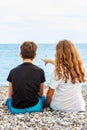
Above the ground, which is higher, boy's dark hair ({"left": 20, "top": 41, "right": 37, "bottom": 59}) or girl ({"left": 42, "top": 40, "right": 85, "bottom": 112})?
boy's dark hair ({"left": 20, "top": 41, "right": 37, "bottom": 59})

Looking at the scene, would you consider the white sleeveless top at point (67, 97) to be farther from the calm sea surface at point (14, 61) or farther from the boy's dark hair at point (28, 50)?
the calm sea surface at point (14, 61)

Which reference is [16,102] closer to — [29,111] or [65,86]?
[29,111]

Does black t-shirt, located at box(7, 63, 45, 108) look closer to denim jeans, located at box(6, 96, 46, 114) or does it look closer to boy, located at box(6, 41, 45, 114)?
boy, located at box(6, 41, 45, 114)

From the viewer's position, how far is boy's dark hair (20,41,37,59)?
7.87 m

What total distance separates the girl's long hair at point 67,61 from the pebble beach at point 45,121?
683 millimetres

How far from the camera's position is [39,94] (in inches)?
325

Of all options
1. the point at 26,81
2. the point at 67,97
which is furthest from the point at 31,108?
the point at 67,97

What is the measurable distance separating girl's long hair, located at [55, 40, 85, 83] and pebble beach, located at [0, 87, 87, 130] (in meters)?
0.68

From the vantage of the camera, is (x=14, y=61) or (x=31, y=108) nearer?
(x=31, y=108)

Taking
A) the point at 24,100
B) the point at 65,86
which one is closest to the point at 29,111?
the point at 24,100

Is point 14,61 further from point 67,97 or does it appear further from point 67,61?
point 67,61

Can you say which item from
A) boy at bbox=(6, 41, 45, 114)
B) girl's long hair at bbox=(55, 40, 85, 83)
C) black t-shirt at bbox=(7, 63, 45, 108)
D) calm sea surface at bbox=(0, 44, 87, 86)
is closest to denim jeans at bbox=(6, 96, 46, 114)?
boy at bbox=(6, 41, 45, 114)

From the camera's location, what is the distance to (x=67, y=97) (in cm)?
809

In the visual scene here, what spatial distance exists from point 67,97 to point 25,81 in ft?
2.81
